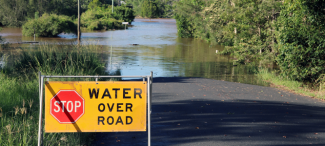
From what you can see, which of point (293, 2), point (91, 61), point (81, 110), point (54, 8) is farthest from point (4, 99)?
point (54, 8)

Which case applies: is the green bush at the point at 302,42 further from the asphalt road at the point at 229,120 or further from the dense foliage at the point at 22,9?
the dense foliage at the point at 22,9

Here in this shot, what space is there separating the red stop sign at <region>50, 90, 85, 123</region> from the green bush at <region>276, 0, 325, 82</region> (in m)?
11.9

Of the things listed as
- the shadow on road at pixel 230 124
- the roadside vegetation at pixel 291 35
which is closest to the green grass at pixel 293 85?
the roadside vegetation at pixel 291 35

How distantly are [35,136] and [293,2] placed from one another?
1216 centimetres

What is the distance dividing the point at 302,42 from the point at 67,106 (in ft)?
42.7

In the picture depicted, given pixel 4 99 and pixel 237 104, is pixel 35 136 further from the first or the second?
pixel 237 104

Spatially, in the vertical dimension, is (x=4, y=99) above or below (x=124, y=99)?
below

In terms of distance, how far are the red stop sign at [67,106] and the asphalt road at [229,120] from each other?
149cm

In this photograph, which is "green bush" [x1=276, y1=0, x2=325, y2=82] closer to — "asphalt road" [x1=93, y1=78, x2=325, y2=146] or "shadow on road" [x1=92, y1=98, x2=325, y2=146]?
"asphalt road" [x1=93, y1=78, x2=325, y2=146]

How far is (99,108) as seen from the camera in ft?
15.1

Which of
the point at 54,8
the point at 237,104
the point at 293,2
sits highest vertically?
the point at 54,8

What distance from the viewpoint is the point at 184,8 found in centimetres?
5431

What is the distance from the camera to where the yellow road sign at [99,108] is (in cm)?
454

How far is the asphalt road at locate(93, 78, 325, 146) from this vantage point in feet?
20.1
